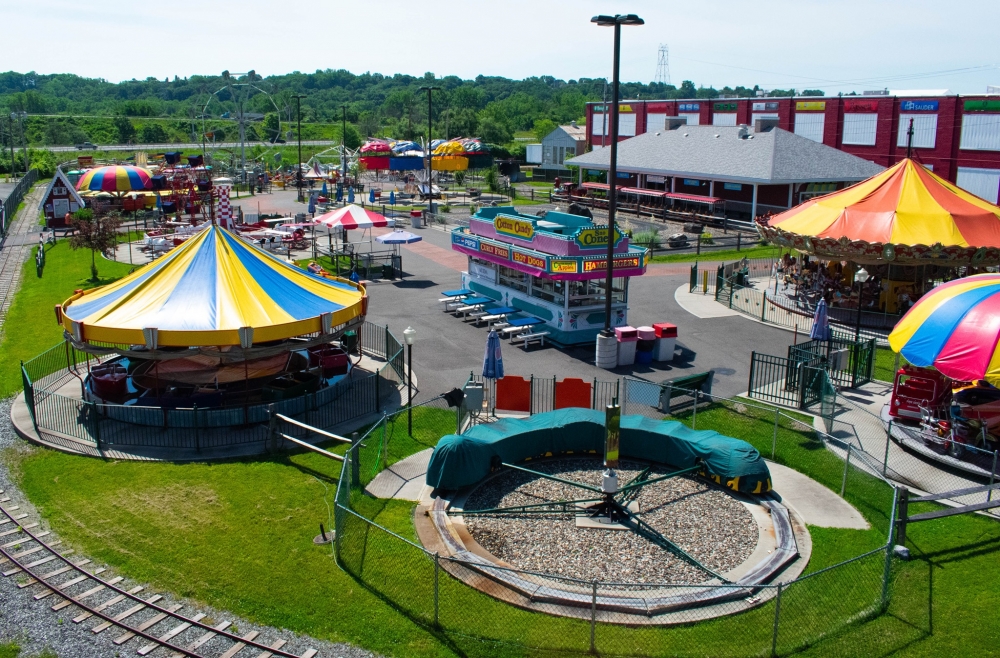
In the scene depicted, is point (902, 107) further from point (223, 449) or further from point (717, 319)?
point (223, 449)

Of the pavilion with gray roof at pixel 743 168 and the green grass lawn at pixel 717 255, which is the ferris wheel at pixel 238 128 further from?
the green grass lawn at pixel 717 255

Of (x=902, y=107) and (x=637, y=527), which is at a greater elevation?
(x=902, y=107)

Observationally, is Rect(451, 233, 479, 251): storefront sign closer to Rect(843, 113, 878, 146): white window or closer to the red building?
the red building

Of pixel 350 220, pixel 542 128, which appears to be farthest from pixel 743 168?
pixel 542 128

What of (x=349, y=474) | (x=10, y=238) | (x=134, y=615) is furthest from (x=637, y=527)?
(x=10, y=238)

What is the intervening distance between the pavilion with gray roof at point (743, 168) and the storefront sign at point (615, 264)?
28553 mm

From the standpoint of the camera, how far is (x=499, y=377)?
2058cm

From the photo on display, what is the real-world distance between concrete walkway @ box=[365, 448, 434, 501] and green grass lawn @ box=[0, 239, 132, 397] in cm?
1180

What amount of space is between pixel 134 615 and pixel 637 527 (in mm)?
8275

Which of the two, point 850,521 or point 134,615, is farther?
point 850,521

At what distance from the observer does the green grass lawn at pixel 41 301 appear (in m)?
25.5

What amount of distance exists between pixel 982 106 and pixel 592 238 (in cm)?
3999

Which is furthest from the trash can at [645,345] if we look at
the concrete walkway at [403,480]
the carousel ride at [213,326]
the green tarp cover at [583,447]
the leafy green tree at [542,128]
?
the leafy green tree at [542,128]

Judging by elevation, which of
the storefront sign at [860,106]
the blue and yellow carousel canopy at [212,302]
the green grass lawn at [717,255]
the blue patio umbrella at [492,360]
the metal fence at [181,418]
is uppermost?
the storefront sign at [860,106]
